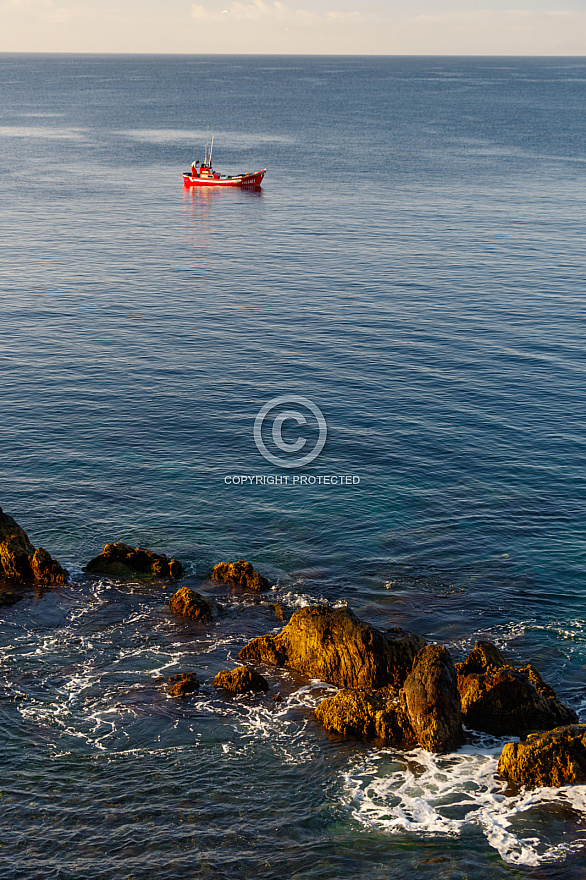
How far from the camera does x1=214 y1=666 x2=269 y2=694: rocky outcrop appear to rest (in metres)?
Answer: 35.6

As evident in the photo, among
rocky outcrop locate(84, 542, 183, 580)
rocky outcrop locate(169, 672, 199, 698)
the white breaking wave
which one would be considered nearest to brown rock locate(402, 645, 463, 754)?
the white breaking wave

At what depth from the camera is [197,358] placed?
2992 inches

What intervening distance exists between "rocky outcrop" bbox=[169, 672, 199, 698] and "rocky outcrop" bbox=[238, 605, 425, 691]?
9.54ft

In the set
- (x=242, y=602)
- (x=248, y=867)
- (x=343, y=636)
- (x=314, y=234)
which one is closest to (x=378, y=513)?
(x=242, y=602)

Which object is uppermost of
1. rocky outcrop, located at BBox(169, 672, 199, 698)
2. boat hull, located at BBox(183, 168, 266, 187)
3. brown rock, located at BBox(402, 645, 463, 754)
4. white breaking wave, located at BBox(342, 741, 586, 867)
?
boat hull, located at BBox(183, 168, 266, 187)

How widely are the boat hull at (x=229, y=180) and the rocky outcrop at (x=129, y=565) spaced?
384ft

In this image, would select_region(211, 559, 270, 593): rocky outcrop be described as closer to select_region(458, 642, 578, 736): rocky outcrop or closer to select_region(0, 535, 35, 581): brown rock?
select_region(0, 535, 35, 581): brown rock

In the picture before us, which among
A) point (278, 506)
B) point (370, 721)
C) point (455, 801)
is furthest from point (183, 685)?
point (278, 506)

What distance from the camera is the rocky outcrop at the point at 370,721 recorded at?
33.2m

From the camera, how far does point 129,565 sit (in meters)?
44.8

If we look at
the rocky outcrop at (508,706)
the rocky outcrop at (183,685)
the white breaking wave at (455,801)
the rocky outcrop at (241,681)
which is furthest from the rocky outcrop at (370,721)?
the rocky outcrop at (183,685)

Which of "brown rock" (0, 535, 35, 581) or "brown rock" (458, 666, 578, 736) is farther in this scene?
"brown rock" (0, 535, 35, 581)

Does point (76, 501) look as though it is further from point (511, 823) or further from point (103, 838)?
point (511, 823)

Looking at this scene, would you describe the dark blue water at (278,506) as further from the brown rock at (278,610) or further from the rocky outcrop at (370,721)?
the brown rock at (278,610)
